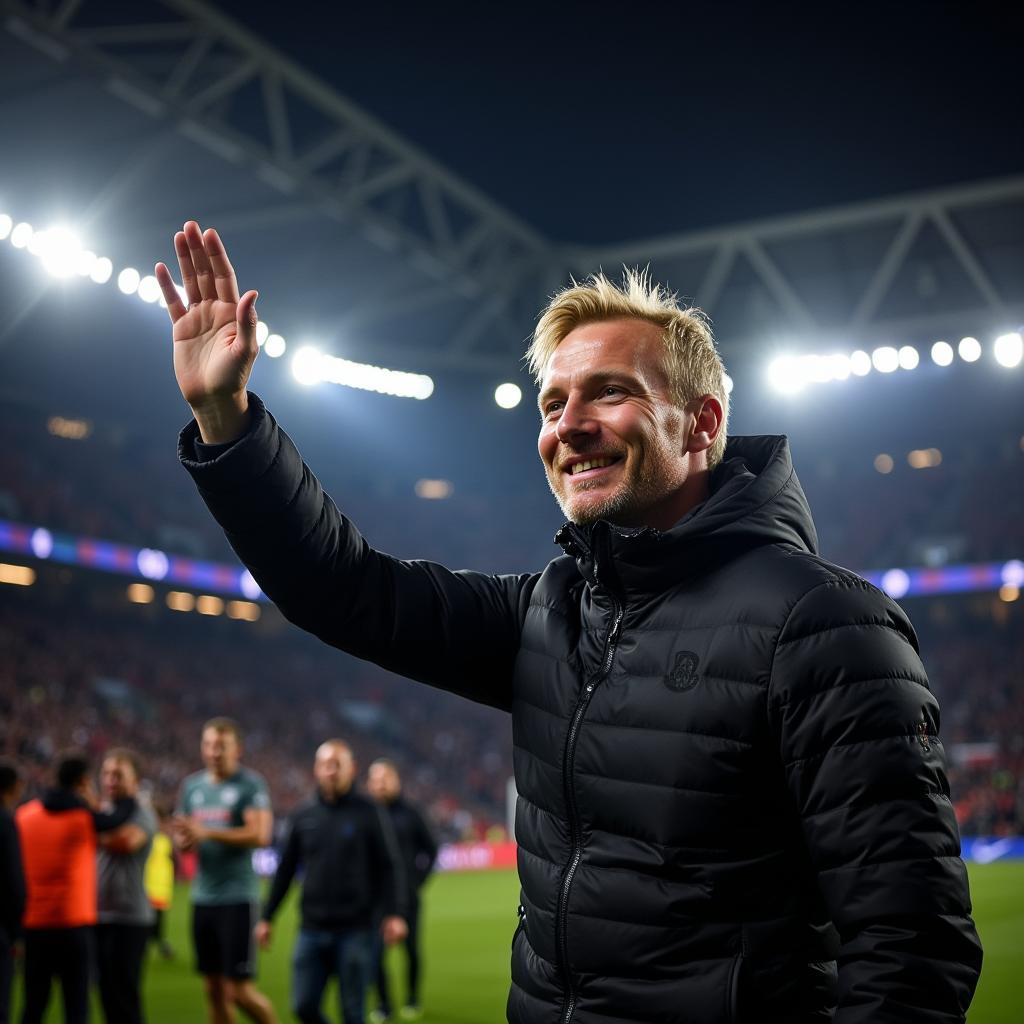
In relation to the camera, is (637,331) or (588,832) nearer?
(588,832)

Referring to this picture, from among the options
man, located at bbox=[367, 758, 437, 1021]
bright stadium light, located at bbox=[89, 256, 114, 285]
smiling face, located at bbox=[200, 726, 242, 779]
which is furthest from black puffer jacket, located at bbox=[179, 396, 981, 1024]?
bright stadium light, located at bbox=[89, 256, 114, 285]

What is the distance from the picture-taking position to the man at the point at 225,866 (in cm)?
739

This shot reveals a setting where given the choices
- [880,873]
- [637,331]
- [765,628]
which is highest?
[637,331]

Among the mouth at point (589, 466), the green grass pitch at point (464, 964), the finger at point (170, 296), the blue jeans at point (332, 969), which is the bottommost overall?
the green grass pitch at point (464, 964)

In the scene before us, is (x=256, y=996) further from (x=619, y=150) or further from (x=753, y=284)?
(x=753, y=284)

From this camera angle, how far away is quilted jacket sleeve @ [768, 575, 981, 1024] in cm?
179

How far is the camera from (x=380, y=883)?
25.0 feet

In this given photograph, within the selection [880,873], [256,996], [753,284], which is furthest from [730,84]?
[880,873]

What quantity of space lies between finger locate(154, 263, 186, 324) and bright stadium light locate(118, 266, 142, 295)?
17.3 m

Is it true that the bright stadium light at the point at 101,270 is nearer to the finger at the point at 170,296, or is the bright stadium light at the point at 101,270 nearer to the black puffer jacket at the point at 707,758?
the finger at the point at 170,296

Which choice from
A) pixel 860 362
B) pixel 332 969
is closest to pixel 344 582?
pixel 332 969

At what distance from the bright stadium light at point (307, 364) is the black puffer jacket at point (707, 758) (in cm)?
2113

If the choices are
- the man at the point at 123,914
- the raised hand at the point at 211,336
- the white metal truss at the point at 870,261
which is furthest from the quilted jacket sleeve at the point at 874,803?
the white metal truss at the point at 870,261

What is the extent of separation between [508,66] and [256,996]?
1156 cm
